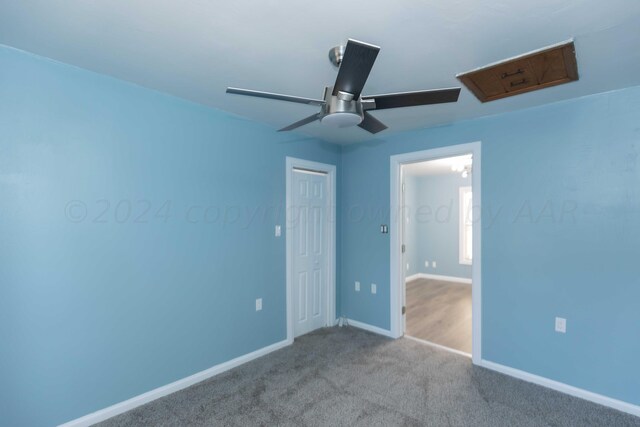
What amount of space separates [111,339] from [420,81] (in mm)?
2906

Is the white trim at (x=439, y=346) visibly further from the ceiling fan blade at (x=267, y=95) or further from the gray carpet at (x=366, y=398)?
the ceiling fan blade at (x=267, y=95)

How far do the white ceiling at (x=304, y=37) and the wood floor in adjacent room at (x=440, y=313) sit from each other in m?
2.82

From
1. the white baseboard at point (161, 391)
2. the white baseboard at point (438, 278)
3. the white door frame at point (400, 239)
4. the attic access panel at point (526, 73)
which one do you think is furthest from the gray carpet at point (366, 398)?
the white baseboard at point (438, 278)

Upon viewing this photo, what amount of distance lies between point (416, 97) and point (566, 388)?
9.00 ft

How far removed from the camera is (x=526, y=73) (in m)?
2.06

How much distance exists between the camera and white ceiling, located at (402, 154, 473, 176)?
5.20 metres

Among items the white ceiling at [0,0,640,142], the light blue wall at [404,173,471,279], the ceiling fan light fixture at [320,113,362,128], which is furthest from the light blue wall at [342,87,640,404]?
the light blue wall at [404,173,471,279]

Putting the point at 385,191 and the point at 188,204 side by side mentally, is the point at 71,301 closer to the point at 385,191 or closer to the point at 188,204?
the point at 188,204

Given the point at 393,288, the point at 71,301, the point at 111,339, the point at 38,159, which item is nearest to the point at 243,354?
the point at 111,339

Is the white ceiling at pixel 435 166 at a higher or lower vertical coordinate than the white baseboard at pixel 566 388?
higher

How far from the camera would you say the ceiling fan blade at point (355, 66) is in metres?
1.26

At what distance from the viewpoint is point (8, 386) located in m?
1.83

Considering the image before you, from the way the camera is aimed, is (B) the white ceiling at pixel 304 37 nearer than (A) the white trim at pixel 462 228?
Yes

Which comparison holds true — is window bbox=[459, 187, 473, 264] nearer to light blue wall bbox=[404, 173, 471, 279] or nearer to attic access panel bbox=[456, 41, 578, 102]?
light blue wall bbox=[404, 173, 471, 279]
